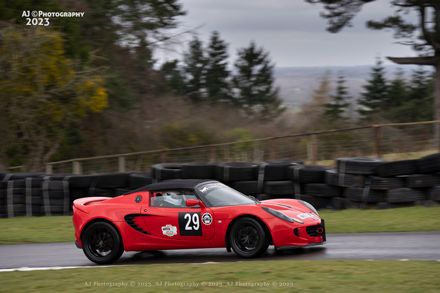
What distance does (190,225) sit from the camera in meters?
6.66

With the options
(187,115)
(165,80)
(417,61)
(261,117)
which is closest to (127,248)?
(417,61)

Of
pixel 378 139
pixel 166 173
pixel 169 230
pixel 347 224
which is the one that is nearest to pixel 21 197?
pixel 166 173

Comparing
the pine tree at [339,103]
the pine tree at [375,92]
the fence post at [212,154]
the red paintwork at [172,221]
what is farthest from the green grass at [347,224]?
the pine tree at [375,92]

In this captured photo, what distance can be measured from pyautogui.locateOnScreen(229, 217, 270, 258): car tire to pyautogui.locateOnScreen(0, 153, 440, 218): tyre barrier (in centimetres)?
436

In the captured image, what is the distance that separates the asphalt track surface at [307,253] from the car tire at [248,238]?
0.43 feet

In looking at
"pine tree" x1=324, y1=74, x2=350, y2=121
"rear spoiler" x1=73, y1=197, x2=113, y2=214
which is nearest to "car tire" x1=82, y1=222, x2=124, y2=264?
"rear spoiler" x1=73, y1=197, x2=113, y2=214

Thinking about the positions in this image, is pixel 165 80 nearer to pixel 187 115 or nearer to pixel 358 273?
pixel 187 115

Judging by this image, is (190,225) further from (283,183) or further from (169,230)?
(283,183)

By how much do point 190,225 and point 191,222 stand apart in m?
0.05

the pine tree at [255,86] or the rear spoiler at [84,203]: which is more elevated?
the pine tree at [255,86]

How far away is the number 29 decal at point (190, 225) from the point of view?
21.7 ft

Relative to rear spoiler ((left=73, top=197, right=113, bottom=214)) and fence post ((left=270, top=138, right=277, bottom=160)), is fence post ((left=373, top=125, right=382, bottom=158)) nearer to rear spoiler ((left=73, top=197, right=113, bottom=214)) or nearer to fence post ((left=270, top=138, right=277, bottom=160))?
fence post ((left=270, top=138, right=277, bottom=160))

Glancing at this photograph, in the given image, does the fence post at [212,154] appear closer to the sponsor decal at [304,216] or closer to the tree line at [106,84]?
the tree line at [106,84]

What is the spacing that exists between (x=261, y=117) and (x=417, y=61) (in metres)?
14.6
